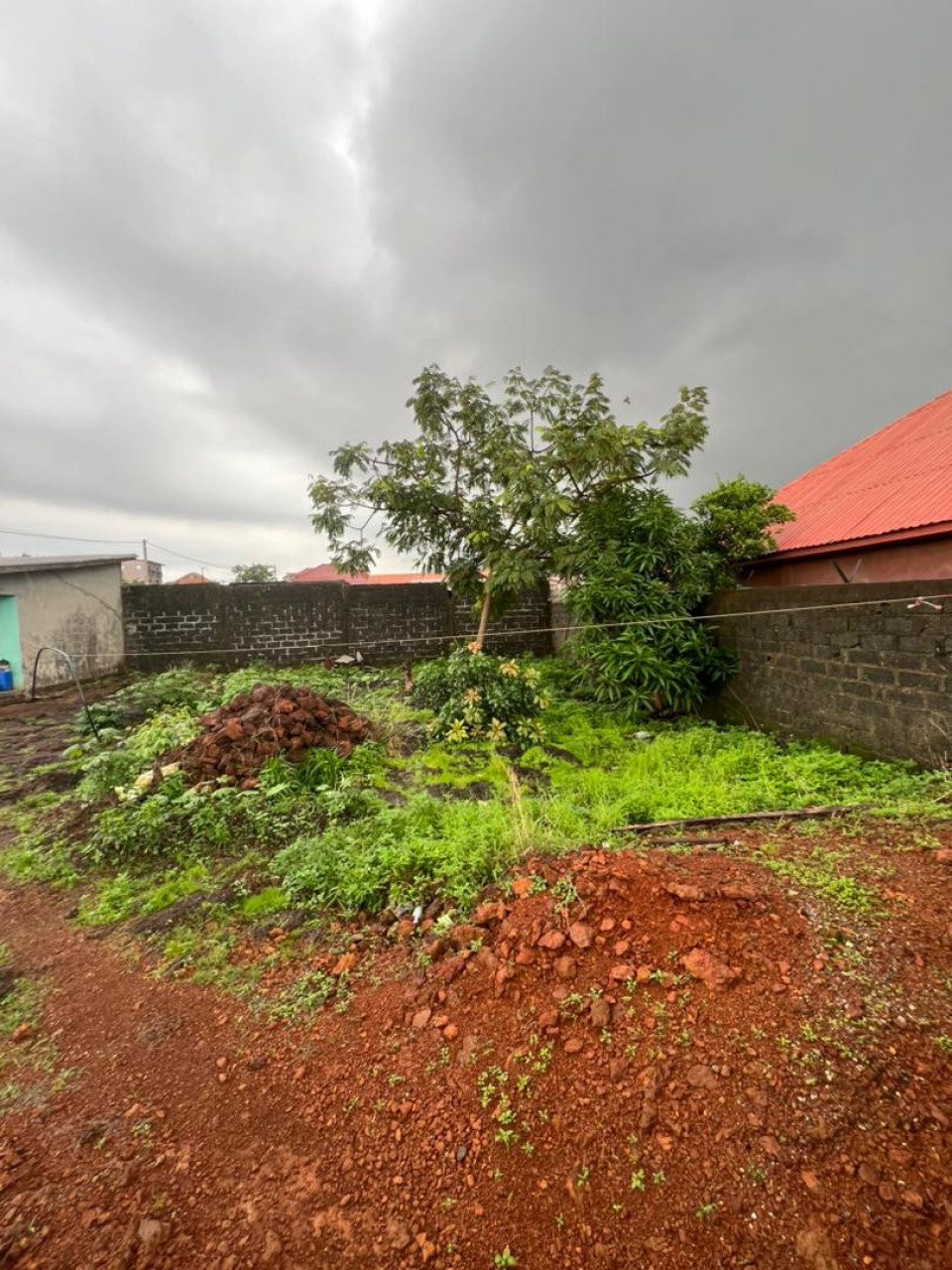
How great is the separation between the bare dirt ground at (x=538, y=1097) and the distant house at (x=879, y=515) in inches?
150

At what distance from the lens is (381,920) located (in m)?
2.31

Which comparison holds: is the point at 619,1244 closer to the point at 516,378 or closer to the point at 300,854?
the point at 300,854

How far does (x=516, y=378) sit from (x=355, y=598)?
461cm

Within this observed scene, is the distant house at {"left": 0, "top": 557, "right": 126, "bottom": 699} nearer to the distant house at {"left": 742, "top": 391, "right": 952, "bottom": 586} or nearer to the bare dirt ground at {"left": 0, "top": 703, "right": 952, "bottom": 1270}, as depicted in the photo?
the bare dirt ground at {"left": 0, "top": 703, "right": 952, "bottom": 1270}

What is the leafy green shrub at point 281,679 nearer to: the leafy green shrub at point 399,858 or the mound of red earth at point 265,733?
the mound of red earth at point 265,733

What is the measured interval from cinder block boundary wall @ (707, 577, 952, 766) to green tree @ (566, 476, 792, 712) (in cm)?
37

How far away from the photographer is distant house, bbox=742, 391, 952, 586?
4.71 metres

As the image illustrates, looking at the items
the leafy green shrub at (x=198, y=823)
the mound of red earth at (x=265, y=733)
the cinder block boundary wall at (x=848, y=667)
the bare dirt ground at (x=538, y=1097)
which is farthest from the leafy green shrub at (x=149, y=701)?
the cinder block boundary wall at (x=848, y=667)

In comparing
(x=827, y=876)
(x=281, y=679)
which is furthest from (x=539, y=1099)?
(x=281, y=679)

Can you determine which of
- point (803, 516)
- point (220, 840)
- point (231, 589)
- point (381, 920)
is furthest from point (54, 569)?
point (803, 516)

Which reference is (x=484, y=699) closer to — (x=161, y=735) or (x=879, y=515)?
(x=161, y=735)

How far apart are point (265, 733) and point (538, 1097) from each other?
3.30m

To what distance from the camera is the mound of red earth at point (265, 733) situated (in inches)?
151

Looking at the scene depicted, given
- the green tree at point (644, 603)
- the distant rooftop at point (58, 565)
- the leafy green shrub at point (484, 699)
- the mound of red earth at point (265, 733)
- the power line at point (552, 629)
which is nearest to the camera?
the power line at point (552, 629)
